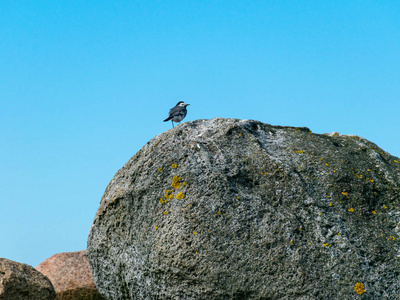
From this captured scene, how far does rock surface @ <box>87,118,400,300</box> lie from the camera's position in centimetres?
710

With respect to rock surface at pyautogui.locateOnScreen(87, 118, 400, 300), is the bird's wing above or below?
above

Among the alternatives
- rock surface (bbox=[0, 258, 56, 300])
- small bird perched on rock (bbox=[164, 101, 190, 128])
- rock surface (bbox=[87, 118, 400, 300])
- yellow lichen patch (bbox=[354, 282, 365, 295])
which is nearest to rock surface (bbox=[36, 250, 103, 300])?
rock surface (bbox=[0, 258, 56, 300])

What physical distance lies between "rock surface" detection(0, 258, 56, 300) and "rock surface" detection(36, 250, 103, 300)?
2378 mm

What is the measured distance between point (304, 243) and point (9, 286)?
27.7ft

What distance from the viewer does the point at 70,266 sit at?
16.4 metres

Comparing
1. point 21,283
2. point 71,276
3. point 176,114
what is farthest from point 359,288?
point 71,276

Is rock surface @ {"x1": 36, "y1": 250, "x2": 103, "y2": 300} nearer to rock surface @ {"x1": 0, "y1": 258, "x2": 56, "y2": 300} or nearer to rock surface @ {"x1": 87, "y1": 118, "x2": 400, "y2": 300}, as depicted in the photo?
rock surface @ {"x1": 0, "y1": 258, "x2": 56, "y2": 300}

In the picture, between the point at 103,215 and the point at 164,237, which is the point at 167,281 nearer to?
the point at 164,237

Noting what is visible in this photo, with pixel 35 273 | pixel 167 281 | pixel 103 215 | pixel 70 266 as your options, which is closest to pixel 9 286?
pixel 35 273

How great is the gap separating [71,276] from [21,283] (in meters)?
3.35

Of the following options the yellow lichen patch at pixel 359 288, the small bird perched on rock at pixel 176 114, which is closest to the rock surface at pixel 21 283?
the small bird perched on rock at pixel 176 114

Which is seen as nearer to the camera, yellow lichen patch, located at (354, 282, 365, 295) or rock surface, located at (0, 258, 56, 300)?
yellow lichen patch, located at (354, 282, 365, 295)

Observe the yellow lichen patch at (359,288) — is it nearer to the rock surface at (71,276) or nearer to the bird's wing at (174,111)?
the bird's wing at (174,111)

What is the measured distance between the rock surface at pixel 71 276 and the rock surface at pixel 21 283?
2378 millimetres
